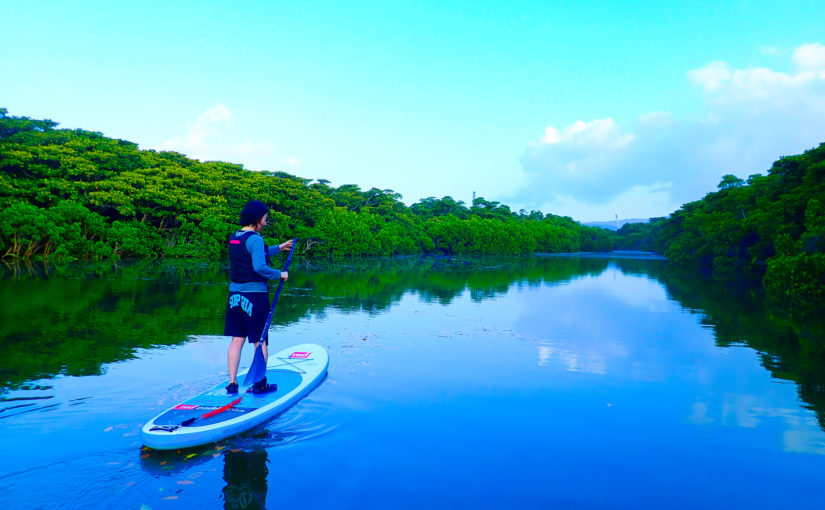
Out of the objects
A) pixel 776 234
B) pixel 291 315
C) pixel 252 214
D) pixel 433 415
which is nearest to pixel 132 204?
pixel 291 315

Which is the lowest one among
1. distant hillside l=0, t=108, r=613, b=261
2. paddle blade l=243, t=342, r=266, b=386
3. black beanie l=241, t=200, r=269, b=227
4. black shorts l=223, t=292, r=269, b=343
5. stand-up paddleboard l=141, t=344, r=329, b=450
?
stand-up paddleboard l=141, t=344, r=329, b=450

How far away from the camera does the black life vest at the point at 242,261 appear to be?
5141mm

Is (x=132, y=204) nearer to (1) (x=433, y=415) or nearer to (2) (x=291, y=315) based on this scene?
(2) (x=291, y=315)

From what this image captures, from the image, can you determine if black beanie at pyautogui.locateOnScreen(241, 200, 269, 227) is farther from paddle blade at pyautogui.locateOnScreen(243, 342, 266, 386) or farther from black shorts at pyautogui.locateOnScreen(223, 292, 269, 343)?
paddle blade at pyautogui.locateOnScreen(243, 342, 266, 386)

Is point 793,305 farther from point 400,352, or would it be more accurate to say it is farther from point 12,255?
point 12,255

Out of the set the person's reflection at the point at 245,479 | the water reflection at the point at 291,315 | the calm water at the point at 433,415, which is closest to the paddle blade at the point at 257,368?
the calm water at the point at 433,415

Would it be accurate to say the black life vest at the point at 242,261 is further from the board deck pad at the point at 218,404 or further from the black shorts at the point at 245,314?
the board deck pad at the point at 218,404

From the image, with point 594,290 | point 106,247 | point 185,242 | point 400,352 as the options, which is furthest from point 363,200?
point 400,352

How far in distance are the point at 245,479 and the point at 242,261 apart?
223cm

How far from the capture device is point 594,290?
21047mm

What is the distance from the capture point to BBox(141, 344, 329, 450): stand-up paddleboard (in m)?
4.22

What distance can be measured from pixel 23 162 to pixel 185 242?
10.4 metres

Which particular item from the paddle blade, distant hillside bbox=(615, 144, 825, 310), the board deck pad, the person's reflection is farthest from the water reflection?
the person's reflection

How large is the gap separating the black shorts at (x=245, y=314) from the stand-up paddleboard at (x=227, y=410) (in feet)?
2.29
